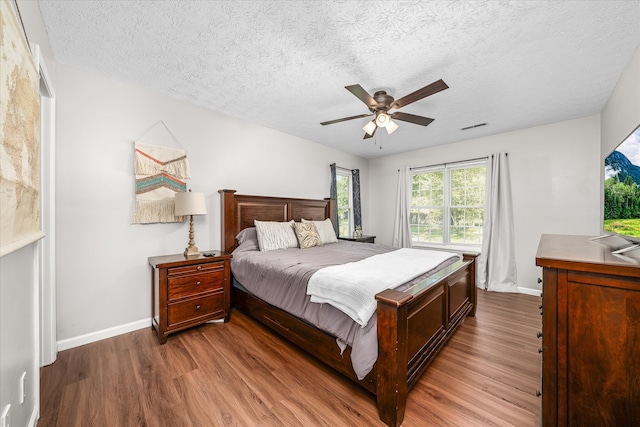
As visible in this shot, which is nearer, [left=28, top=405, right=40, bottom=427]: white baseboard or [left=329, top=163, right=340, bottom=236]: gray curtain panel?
[left=28, top=405, right=40, bottom=427]: white baseboard

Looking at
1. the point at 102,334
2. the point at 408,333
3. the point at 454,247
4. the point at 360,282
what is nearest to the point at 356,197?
the point at 454,247

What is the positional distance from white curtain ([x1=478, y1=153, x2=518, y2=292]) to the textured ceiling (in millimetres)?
1126

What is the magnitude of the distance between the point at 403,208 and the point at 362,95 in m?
3.30

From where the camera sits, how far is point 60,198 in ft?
7.14

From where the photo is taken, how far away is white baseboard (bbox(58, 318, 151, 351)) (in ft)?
7.14

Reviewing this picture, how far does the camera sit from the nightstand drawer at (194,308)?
234 centimetres

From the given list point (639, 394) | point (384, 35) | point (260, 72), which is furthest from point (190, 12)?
point (639, 394)

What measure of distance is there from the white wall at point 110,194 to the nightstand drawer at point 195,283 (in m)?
0.54

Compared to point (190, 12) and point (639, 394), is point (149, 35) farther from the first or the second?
point (639, 394)

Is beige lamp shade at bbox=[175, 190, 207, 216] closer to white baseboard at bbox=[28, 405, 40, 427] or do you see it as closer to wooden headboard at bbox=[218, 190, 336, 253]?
wooden headboard at bbox=[218, 190, 336, 253]

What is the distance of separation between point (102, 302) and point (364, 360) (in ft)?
8.29

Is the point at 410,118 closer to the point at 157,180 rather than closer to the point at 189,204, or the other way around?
the point at 189,204

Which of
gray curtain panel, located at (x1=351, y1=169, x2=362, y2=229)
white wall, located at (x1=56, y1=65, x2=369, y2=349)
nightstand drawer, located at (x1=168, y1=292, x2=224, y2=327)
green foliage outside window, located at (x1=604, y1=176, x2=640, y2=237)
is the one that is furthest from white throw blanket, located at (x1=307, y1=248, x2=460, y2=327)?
gray curtain panel, located at (x1=351, y1=169, x2=362, y2=229)

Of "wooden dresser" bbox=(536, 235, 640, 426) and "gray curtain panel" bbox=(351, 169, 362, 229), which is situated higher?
"gray curtain panel" bbox=(351, 169, 362, 229)
